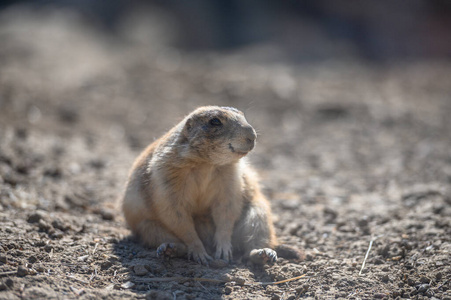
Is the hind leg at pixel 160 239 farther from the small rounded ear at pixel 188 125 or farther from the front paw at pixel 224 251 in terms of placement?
the small rounded ear at pixel 188 125

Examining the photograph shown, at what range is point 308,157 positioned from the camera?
28.5 feet

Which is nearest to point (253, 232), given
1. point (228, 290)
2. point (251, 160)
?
point (228, 290)

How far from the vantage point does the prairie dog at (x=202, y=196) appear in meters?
4.39

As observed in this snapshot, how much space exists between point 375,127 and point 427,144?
4.19 ft

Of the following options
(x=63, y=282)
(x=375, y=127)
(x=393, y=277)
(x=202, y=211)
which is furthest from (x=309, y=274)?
(x=375, y=127)

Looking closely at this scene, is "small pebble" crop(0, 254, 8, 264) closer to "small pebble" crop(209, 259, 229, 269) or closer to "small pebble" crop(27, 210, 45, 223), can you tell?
"small pebble" crop(27, 210, 45, 223)

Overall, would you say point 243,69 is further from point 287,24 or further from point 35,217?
point 35,217

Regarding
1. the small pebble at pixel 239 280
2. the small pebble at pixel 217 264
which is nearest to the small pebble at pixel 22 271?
the small pebble at pixel 217 264

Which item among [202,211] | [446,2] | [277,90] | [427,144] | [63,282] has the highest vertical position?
[446,2]

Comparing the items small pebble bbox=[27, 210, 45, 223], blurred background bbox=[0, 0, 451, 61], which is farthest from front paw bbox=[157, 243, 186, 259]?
blurred background bbox=[0, 0, 451, 61]

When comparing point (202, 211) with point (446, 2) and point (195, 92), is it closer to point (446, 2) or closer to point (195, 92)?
point (195, 92)

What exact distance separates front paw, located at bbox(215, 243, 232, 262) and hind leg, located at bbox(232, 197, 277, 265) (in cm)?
16

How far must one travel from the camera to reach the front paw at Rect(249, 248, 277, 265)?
438 cm

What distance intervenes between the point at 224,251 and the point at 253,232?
0.35 metres
